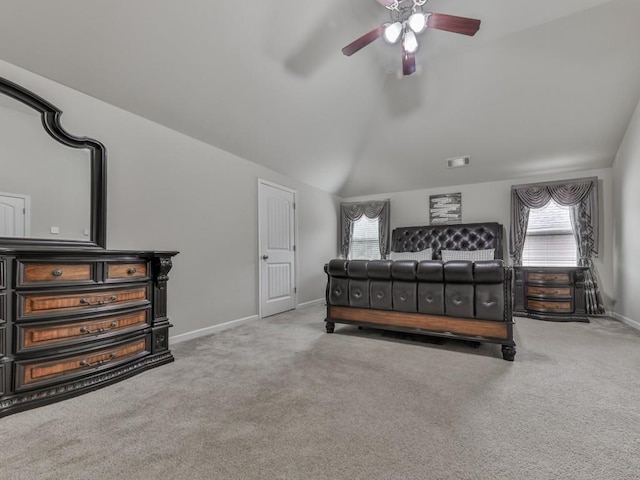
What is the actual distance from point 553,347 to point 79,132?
4860 mm

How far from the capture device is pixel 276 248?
480 centimetres

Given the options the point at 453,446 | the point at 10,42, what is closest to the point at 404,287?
the point at 453,446

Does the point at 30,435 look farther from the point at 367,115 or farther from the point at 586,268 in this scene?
the point at 586,268

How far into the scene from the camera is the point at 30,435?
1587 millimetres

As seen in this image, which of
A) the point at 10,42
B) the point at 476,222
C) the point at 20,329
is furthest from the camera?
the point at 476,222

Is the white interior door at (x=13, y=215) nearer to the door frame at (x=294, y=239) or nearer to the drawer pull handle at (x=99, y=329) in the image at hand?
the drawer pull handle at (x=99, y=329)

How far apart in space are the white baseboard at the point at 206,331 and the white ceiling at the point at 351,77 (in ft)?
7.42

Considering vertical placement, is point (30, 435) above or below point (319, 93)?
below

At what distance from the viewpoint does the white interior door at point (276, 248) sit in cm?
449

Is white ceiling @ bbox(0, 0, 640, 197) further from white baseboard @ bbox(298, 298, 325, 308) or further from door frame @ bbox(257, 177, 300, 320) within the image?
white baseboard @ bbox(298, 298, 325, 308)

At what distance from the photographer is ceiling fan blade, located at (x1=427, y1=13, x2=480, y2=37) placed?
244cm

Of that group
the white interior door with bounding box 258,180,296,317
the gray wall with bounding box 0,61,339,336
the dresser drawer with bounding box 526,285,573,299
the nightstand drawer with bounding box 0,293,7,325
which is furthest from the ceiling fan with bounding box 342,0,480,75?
the dresser drawer with bounding box 526,285,573,299

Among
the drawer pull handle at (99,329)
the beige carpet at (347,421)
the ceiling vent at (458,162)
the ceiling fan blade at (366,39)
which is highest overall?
the ceiling fan blade at (366,39)

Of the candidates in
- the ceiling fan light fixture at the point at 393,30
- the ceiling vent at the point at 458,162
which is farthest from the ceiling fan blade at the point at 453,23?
the ceiling vent at the point at 458,162
